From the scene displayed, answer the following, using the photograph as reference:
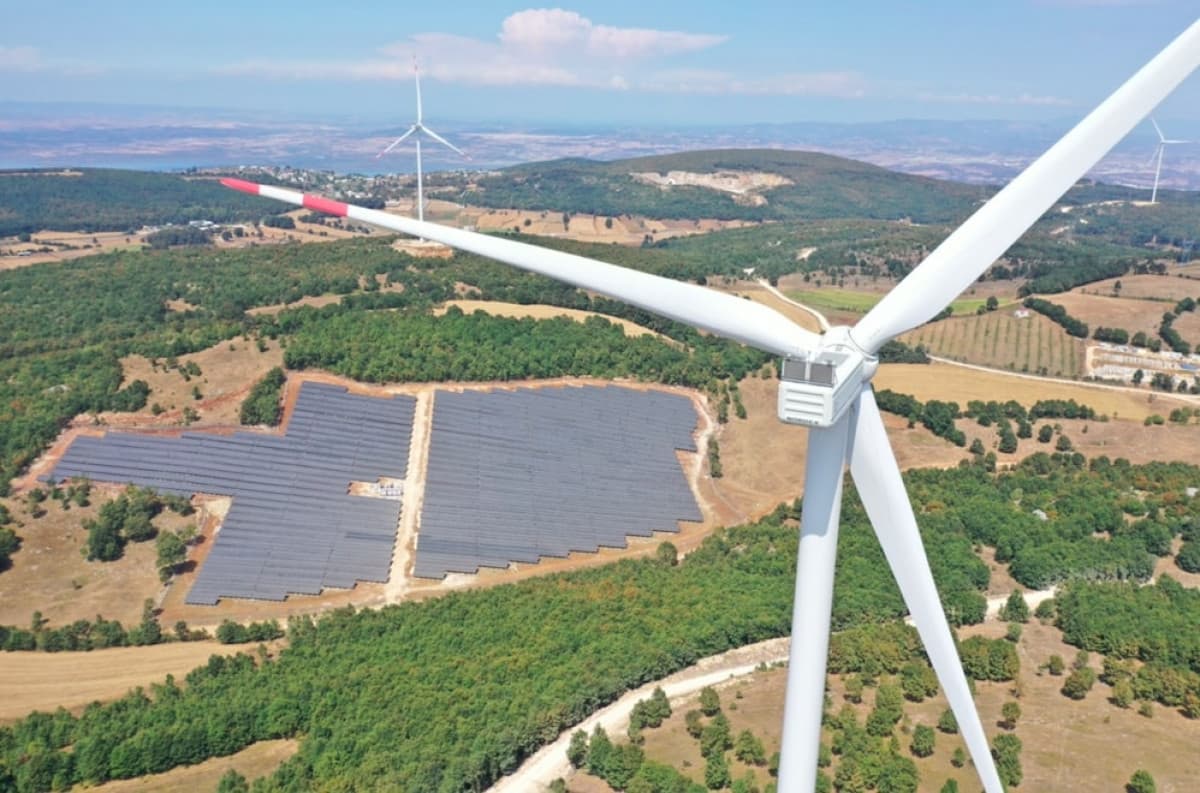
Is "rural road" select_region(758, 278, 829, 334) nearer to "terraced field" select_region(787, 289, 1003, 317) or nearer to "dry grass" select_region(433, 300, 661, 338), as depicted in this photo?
"terraced field" select_region(787, 289, 1003, 317)

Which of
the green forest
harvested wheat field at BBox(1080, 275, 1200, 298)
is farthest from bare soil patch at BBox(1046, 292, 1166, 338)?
the green forest

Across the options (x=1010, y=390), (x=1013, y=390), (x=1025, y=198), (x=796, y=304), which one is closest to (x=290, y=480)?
(x=1025, y=198)

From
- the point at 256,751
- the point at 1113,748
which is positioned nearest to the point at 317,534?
the point at 256,751

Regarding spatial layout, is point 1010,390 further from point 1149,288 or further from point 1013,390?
point 1149,288

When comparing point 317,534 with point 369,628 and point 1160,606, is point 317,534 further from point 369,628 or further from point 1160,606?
point 1160,606

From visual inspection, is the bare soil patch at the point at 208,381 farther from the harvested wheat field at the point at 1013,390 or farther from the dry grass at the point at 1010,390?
the dry grass at the point at 1010,390

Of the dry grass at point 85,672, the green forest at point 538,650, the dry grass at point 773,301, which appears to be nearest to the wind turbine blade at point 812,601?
the green forest at point 538,650
